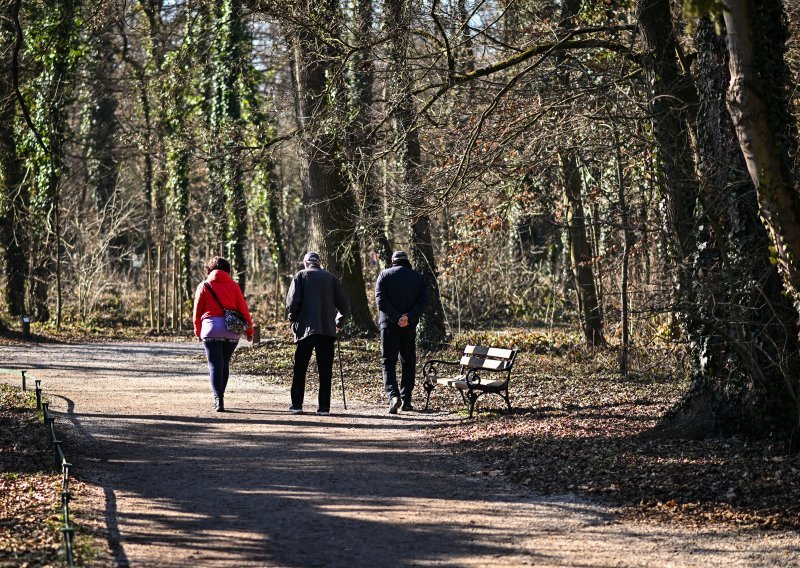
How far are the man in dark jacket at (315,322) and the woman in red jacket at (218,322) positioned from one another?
Result: 25.4 inches

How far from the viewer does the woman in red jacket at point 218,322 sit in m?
13.2

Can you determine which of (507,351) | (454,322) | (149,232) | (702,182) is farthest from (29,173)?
(702,182)

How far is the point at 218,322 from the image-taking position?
13.3 meters

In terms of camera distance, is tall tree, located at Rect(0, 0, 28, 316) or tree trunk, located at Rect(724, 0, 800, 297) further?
tall tree, located at Rect(0, 0, 28, 316)

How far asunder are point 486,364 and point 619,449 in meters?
3.47

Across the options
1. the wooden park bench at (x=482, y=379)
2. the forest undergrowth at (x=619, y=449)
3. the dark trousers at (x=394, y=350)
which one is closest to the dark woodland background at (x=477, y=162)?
the forest undergrowth at (x=619, y=449)

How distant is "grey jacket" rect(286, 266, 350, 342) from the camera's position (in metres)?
13.0

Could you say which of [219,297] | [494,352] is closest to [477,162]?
[494,352]

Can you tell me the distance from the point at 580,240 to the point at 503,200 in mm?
1764

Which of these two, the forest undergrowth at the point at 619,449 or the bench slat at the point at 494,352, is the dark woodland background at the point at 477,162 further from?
the bench slat at the point at 494,352

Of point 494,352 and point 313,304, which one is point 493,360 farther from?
point 313,304

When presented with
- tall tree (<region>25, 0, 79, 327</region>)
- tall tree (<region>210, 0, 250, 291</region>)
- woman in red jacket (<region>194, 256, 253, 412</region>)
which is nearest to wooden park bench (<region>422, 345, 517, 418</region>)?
woman in red jacket (<region>194, 256, 253, 412</region>)

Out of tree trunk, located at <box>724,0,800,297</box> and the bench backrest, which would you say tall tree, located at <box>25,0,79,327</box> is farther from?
tree trunk, located at <box>724,0,800,297</box>

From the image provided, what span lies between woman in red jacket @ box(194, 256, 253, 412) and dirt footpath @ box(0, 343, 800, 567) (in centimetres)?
43
